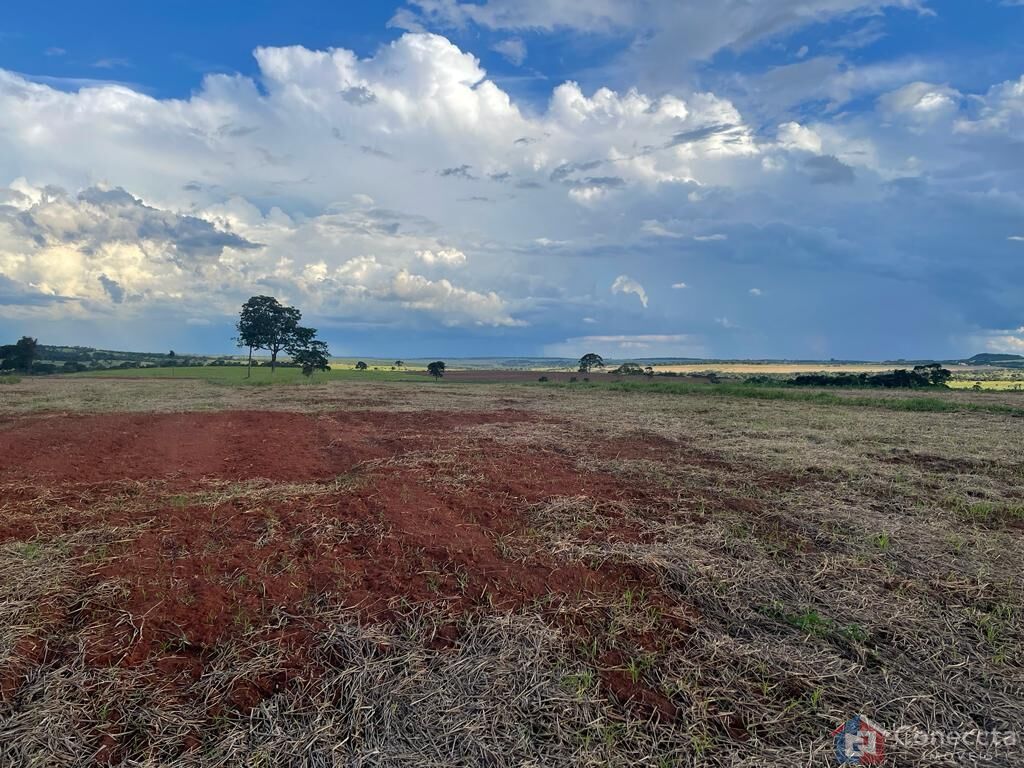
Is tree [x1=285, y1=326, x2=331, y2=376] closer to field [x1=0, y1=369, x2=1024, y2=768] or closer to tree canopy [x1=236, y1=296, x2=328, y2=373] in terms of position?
tree canopy [x1=236, y1=296, x2=328, y2=373]

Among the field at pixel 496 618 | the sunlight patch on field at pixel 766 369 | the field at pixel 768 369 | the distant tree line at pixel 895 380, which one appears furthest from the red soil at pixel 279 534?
the sunlight patch on field at pixel 766 369

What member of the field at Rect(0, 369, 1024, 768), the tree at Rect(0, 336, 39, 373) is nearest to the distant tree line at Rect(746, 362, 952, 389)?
the field at Rect(0, 369, 1024, 768)

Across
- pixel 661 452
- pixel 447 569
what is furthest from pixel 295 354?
pixel 447 569

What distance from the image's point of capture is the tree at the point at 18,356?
244 ft

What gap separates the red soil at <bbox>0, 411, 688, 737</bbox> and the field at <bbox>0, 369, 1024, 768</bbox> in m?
0.04

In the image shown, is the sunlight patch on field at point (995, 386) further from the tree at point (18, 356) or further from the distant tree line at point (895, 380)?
the tree at point (18, 356)

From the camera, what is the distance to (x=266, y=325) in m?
63.1

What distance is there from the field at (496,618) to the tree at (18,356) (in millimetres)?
87798

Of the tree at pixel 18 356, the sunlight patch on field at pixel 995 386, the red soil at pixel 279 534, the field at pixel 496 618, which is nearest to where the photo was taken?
the field at pixel 496 618

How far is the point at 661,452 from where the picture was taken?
521 inches

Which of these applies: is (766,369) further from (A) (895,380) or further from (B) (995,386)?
(A) (895,380)

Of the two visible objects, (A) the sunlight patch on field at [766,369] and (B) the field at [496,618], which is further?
(A) the sunlight patch on field at [766,369]

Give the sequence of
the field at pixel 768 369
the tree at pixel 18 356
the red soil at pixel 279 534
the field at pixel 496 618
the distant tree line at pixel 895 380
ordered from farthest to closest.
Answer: the field at pixel 768 369 → the tree at pixel 18 356 → the distant tree line at pixel 895 380 → the red soil at pixel 279 534 → the field at pixel 496 618

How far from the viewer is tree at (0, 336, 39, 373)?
244ft
